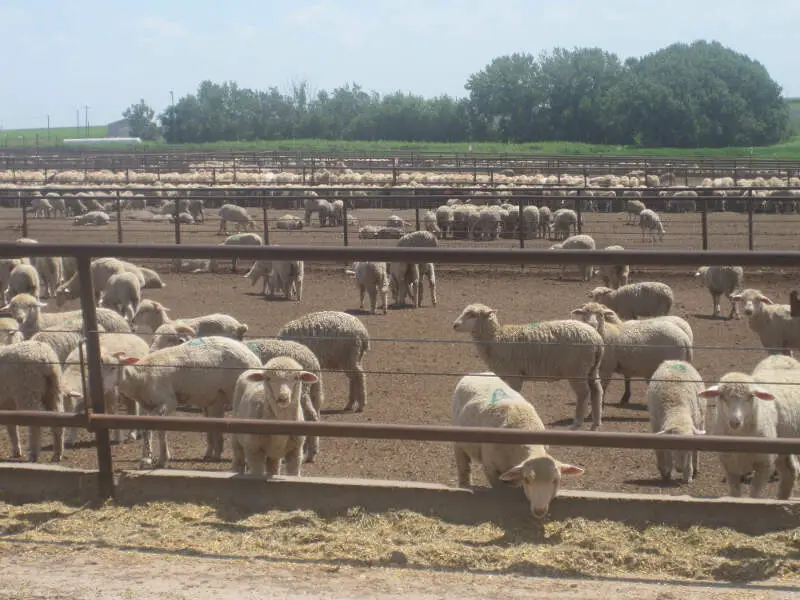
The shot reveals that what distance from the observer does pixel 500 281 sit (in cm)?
1870

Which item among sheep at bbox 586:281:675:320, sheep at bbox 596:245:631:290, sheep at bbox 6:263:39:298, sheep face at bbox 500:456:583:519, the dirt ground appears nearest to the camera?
sheep face at bbox 500:456:583:519

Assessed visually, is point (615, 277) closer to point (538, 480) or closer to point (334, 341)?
point (334, 341)

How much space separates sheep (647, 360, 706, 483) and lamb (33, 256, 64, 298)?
40.8 feet

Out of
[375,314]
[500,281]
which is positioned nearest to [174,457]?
[375,314]

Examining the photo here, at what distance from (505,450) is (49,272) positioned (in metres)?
13.7

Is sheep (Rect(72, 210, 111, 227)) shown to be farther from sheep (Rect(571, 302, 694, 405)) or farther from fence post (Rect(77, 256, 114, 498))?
fence post (Rect(77, 256, 114, 498))

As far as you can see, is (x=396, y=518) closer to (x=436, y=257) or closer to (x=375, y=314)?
(x=436, y=257)

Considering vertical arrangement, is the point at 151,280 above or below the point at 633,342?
above

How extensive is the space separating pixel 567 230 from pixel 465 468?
20.1m

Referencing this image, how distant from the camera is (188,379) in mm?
7957

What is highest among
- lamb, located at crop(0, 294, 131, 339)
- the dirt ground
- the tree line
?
the tree line

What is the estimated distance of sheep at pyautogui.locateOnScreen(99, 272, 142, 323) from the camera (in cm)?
1495

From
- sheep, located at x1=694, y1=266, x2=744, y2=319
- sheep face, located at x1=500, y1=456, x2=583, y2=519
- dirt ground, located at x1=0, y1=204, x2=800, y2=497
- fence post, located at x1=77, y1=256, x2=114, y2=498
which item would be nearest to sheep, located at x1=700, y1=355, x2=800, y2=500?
dirt ground, located at x1=0, y1=204, x2=800, y2=497

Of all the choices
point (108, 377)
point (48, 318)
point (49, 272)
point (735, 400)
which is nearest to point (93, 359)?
point (108, 377)
